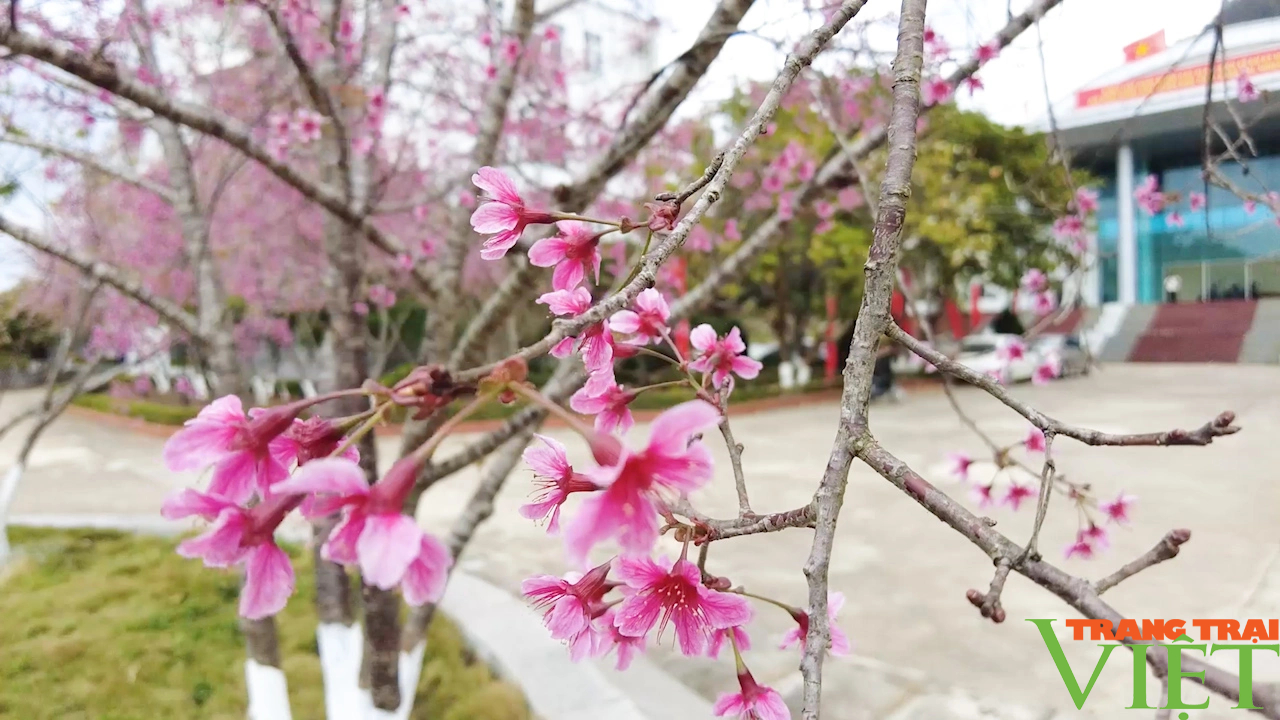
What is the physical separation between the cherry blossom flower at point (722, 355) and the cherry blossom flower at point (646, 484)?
1.38 ft

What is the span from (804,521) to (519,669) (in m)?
2.53

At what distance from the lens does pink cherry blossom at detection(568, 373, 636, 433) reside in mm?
644

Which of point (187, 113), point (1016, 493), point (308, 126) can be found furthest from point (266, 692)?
point (1016, 493)

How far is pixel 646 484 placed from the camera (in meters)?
0.42

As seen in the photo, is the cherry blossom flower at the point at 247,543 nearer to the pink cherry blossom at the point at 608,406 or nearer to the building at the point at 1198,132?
the pink cherry blossom at the point at 608,406

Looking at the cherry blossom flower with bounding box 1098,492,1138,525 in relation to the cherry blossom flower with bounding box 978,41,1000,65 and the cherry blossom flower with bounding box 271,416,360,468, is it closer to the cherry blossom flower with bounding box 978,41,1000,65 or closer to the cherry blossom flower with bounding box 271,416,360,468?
the cherry blossom flower with bounding box 978,41,1000,65

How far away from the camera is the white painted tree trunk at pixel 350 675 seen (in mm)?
2252

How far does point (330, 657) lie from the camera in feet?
7.85

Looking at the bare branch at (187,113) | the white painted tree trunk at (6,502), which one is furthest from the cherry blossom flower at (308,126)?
the white painted tree trunk at (6,502)

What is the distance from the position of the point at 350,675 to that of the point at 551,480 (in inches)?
85.0

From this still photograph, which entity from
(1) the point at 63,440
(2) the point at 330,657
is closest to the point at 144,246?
(1) the point at 63,440

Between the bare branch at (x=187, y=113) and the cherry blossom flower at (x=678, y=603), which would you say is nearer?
the cherry blossom flower at (x=678, y=603)

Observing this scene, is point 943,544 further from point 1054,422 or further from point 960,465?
point 1054,422

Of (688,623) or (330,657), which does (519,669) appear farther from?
(688,623)
